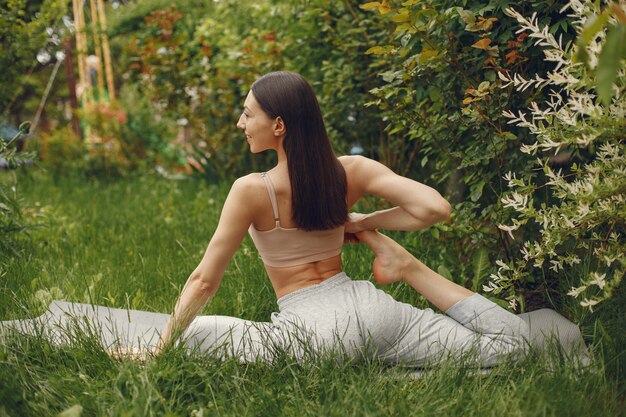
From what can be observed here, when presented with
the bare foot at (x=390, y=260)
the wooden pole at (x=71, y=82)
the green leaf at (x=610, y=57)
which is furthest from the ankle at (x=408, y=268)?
the wooden pole at (x=71, y=82)

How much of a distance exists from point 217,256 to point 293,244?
0.28m

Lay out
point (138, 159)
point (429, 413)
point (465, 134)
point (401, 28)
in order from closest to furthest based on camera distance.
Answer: point (429, 413)
point (401, 28)
point (465, 134)
point (138, 159)

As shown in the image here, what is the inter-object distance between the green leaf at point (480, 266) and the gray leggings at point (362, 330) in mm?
522

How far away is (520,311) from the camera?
3307 mm

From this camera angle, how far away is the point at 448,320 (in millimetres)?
2805

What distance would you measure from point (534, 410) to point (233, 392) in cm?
92

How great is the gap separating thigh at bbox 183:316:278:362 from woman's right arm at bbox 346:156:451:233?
0.61 metres

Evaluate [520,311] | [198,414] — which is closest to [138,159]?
[520,311]

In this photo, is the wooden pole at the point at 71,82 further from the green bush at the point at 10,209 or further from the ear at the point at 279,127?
the ear at the point at 279,127

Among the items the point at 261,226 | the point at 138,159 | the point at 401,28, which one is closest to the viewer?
the point at 261,226

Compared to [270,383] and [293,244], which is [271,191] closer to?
[293,244]

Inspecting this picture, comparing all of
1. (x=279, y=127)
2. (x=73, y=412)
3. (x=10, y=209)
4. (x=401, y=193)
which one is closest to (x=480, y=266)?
(x=401, y=193)

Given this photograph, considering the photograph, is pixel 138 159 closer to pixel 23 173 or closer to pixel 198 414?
pixel 23 173

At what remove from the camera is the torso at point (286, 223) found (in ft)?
8.71
